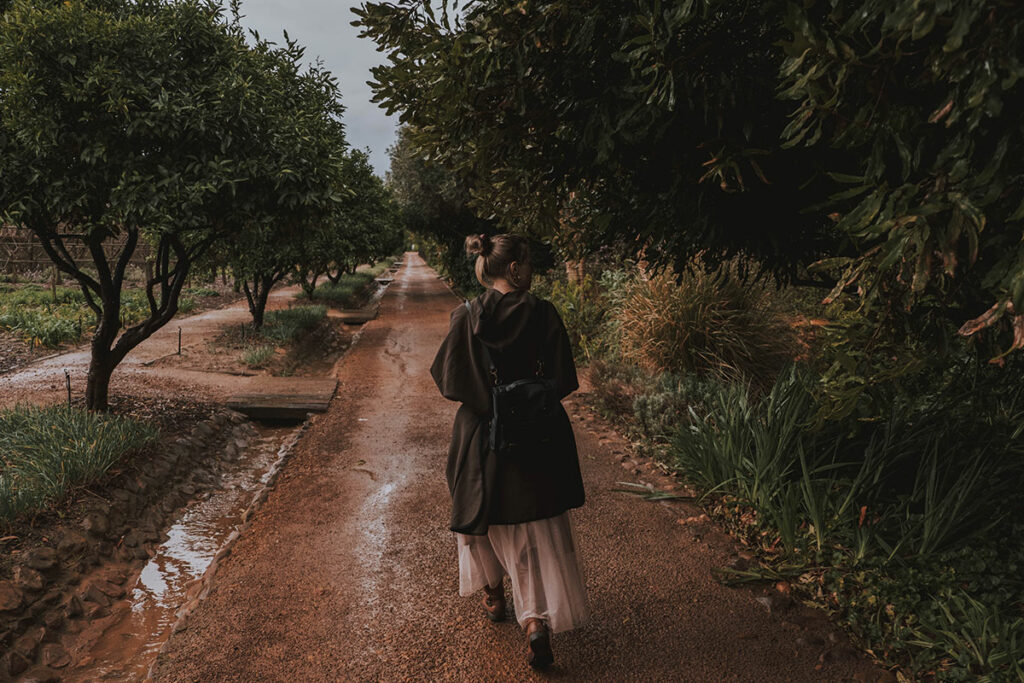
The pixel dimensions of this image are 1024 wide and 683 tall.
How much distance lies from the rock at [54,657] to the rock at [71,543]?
0.70m

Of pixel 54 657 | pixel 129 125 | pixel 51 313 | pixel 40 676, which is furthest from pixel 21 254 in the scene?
pixel 40 676

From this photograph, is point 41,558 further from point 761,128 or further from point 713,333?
point 713,333

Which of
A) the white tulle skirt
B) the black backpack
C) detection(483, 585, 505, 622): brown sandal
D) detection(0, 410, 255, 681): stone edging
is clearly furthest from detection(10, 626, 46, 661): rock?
the black backpack

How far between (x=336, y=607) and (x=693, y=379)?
444 centimetres

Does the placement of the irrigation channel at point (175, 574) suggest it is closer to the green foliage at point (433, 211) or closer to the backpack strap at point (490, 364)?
the backpack strap at point (490, 364)

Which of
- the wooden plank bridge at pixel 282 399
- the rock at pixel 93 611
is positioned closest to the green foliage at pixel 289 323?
the wooden plank bridge at pixel 282 399

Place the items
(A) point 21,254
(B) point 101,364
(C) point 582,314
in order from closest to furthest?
1. (B) point 101,364
2. (C) point 582,314
3. (A) point 21,254

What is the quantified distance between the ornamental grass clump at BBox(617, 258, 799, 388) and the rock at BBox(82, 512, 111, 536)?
546cm

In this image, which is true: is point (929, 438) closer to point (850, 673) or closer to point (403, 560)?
point (850, 673)

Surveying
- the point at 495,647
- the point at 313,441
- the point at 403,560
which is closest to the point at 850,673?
the point at 495,647

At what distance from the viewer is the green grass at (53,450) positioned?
3949mm

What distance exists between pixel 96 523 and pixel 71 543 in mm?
303

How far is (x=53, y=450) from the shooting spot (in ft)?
14.5

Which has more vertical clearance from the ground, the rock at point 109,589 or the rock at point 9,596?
the rock at point 9,596
